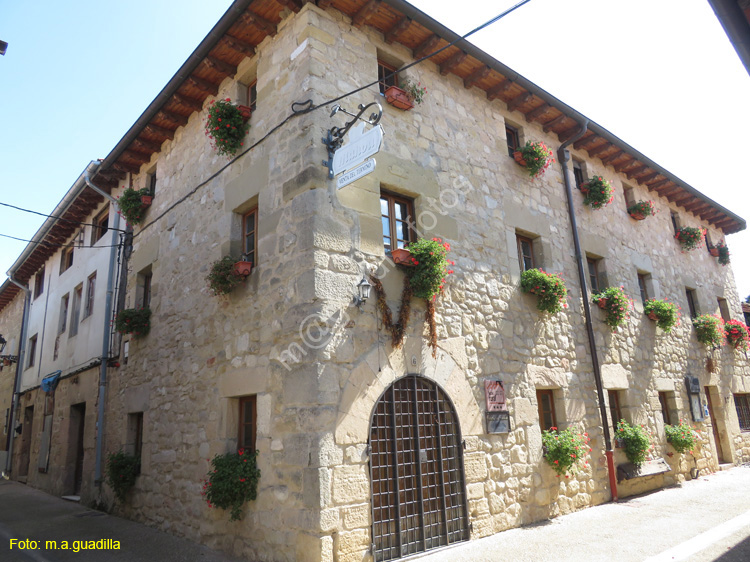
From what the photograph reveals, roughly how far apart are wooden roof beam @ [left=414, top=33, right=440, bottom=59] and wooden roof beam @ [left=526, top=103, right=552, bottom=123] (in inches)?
97.1

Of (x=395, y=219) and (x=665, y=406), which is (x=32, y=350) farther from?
(x=665, y=406)

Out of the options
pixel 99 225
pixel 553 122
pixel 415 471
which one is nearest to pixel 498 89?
pixel 553 122

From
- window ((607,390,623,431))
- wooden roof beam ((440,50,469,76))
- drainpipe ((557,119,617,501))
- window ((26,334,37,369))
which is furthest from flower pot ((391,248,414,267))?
window ((26,334,37,369))

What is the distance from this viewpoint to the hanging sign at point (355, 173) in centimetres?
468

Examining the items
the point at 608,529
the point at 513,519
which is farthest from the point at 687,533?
the point at 513,519

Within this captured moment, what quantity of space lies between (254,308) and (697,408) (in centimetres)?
908

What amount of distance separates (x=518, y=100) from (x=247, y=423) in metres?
6.44

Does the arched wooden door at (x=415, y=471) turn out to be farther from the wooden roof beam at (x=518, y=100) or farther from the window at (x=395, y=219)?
the wooden roof beam at (x=518, y=100)

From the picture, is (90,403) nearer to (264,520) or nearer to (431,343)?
(264,520)

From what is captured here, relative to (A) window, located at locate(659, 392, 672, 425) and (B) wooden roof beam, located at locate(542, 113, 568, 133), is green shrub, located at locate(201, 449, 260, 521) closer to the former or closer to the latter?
(B) wooden roof beam, located at locate(542, 113, 568, 133)

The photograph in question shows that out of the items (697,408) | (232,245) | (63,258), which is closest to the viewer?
(232,245)

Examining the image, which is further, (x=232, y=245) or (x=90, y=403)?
(x=90, y=403)

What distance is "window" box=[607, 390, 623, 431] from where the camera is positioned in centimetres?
832

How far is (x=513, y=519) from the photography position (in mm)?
6109
